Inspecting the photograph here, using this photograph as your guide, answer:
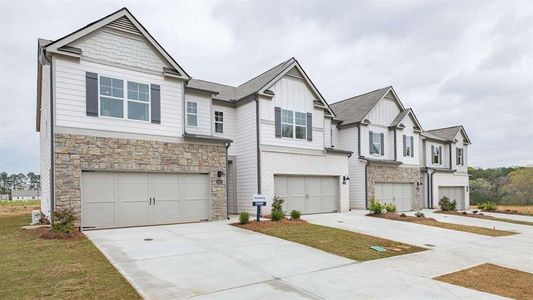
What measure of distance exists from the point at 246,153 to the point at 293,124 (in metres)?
3.18

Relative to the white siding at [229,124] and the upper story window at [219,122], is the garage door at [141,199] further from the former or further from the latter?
the upper story window at [219,122]

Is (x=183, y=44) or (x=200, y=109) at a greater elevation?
(x=183, y=44)

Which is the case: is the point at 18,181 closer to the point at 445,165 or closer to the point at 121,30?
the point at 121,30

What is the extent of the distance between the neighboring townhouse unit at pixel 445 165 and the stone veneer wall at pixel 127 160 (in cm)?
1923

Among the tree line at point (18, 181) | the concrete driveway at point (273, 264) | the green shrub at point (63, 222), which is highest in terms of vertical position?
the green shrub at point (63, 222)

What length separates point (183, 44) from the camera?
21.3m

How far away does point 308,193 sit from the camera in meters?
19.1

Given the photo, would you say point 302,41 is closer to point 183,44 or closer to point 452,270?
point 183,44

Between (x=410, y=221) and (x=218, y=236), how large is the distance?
10532 millimetres

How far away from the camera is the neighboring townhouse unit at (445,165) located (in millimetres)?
27578

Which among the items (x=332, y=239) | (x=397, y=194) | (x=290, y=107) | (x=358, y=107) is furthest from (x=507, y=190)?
(x=332, y=239)

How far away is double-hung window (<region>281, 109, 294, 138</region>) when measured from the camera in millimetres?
18281

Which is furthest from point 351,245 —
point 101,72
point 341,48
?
point 341,48

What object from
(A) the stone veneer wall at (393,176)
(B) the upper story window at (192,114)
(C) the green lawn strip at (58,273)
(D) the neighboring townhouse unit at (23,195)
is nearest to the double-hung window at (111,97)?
(B) the upper story window at (192,114)
